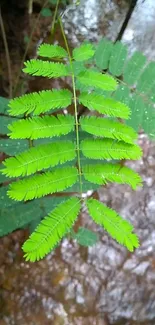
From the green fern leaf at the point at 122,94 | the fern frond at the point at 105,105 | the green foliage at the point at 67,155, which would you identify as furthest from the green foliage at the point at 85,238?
the fern frond at the point at 105,105

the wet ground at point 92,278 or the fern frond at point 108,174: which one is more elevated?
the fern frond at point 108,174

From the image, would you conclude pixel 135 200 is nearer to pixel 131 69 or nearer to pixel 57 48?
pixel 131 69

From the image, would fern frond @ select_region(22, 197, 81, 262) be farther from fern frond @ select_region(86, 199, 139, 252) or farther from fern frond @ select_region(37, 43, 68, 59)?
fern frond @ select_region(37, 43, 68, 59)

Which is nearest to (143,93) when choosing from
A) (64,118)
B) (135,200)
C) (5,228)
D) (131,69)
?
(131,69)

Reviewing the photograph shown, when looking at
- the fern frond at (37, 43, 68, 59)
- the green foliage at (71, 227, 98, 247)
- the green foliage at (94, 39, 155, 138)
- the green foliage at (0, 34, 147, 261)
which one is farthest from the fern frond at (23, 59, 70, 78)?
the green foliage at (71, 227, 98, 247)

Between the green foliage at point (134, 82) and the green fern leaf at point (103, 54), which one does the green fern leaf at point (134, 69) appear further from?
the green fern leaf at point (103, 54)

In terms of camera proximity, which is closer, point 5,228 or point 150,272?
point 5,228

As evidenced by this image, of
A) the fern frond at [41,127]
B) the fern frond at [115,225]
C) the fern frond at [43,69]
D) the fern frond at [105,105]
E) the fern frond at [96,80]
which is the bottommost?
the fern frond at [115,225]
